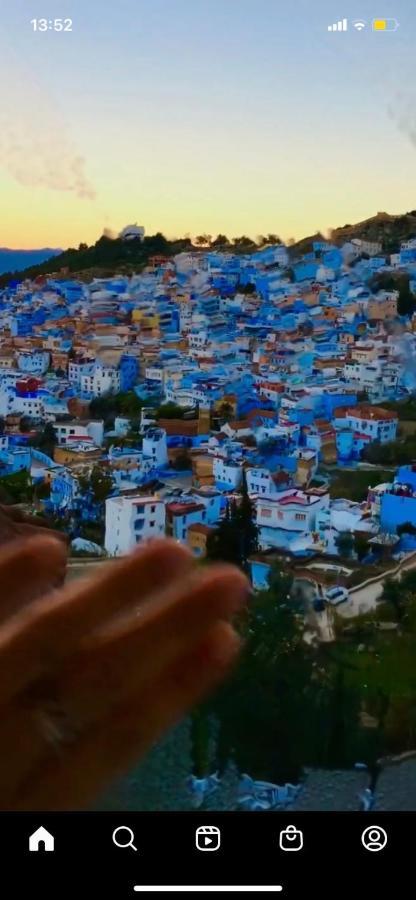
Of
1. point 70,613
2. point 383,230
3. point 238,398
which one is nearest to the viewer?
point 70,613

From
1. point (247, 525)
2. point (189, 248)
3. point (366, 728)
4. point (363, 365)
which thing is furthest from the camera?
point (366, 728)

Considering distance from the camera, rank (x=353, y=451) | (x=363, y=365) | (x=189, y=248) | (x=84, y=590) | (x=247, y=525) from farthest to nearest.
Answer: (x=363, y=365) → (x=353, y=451) → (x=189, y=248) → (x=247, y=525) → (x=84, y=590)

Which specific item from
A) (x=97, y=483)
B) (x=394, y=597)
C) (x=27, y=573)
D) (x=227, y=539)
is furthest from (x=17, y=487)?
(x=394, y=597)

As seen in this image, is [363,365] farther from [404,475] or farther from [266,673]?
[266,673]

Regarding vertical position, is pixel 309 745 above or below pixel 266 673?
below

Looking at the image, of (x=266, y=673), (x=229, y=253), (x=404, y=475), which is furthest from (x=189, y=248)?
(x=266, y=673)
